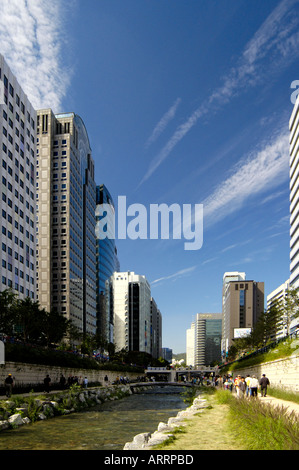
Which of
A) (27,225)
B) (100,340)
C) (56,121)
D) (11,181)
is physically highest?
(56,121)

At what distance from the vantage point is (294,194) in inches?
4705

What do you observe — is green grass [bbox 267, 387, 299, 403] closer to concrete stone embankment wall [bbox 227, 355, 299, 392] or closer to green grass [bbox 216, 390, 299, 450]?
concrete stone embankment wall [bbox 227, 355, 299, 392]

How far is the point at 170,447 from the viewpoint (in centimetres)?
1348

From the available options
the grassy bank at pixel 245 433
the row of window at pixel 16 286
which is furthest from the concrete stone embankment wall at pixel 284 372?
the row of window at pixel 16 286

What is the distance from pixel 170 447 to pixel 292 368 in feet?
87.0

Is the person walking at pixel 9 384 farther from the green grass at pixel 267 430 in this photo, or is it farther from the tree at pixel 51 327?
the tree at pixel 51 327

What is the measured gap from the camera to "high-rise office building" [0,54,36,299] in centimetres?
9266

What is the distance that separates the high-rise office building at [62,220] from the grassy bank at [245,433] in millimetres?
129901

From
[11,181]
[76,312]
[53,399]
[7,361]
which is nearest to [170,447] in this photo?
[53,399]

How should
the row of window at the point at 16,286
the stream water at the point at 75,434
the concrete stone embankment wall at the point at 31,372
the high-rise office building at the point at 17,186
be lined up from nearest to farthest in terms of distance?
1. the stream water at the point at 75,434
2. the concrete stone embankment wall at the point at 31,372
3. the row of window at the point at 16,286
4. the high-rise office building at the point at 17,186

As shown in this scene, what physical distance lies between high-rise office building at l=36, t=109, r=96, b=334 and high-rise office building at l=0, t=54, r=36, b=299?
41219mm

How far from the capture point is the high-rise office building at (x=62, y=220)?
149625mm

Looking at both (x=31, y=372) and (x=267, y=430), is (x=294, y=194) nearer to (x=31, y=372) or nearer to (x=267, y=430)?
(x=31, y=372)

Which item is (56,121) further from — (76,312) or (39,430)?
(39,430)
